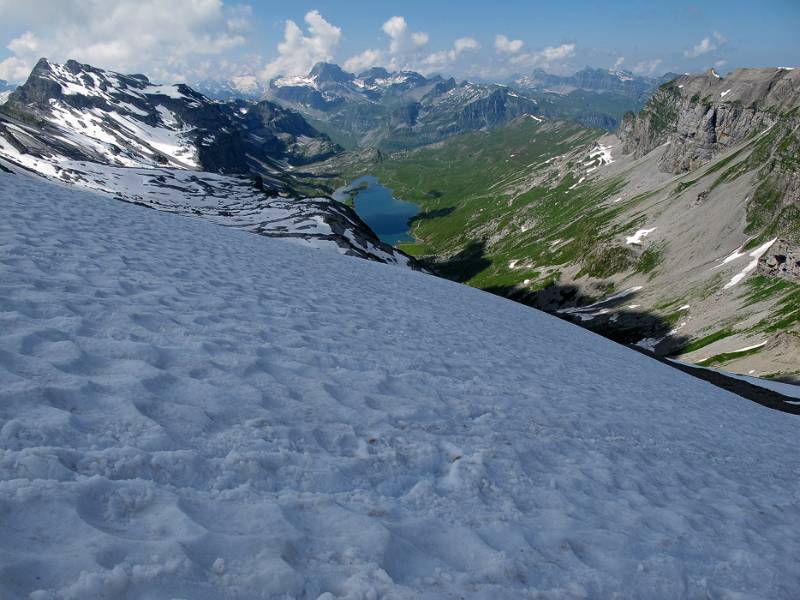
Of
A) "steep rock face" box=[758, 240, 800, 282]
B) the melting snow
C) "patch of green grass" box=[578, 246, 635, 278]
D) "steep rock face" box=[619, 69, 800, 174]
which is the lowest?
"steep rock face" box=[758, 240, 800, 282]

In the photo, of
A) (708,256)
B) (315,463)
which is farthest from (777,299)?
(315,463)

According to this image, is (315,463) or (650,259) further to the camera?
(650,259)

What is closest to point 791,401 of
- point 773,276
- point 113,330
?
point 113,330

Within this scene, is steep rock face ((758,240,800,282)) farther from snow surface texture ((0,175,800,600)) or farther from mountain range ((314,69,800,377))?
snow surface texture ((0,175,800,600))

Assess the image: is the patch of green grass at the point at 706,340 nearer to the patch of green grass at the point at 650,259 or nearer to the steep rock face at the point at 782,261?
the steep rock face at the point at 782,261

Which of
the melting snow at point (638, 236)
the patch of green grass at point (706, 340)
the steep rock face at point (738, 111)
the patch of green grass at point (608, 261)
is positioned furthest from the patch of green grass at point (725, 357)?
the steep rock face at point (738, 111)

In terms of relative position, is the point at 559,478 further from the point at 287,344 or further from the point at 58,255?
the point at 58,255

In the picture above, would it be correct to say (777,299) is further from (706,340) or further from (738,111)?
(738,111)

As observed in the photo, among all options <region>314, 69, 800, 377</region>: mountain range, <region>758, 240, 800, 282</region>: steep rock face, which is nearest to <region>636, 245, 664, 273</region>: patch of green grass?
<region>314, 69, 800, 377</region>: mountain range

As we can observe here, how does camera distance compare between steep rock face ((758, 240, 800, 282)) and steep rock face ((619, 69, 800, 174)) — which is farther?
steep rock face ((619, 69, 800, 174))
